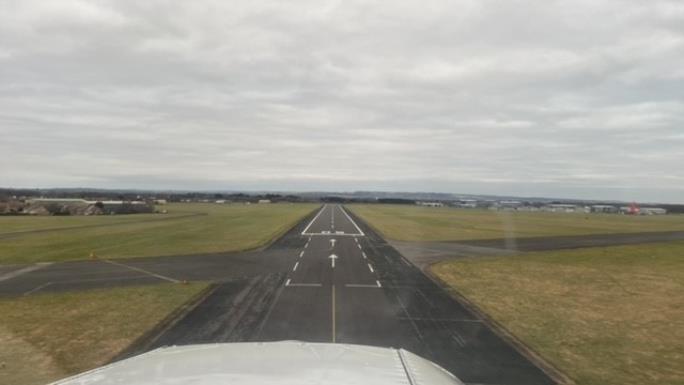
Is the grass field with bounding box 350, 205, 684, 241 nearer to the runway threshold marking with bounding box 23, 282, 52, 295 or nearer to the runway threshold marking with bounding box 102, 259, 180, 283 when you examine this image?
the runway threshold marking with bounding box 102, 259, 180, 283

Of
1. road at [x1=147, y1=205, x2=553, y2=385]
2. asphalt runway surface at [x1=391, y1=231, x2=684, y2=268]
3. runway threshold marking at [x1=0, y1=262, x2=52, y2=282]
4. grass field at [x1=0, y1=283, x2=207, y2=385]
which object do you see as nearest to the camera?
grass field at [x1=0, y1=283, x2=207, y2=385]

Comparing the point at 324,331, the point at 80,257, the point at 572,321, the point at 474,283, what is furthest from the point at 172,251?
the point at 572,321

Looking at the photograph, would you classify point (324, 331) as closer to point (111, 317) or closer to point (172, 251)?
point (111, 317)

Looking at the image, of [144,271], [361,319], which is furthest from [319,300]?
[144,271]

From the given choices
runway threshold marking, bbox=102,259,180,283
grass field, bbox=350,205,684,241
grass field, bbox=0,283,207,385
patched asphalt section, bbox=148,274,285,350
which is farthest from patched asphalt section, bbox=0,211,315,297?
grass field, bbox=350,205,684,241

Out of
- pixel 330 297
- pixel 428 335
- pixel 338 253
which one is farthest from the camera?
pixel 338 253

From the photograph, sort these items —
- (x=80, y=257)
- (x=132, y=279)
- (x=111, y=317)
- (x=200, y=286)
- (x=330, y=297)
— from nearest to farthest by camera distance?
(x=111, y=317) < (x=330, y=297) < (x=200, y=286) < (x=132, y=279) < (x=80, y=257)

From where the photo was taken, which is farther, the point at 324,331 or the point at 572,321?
the point at 572,321
